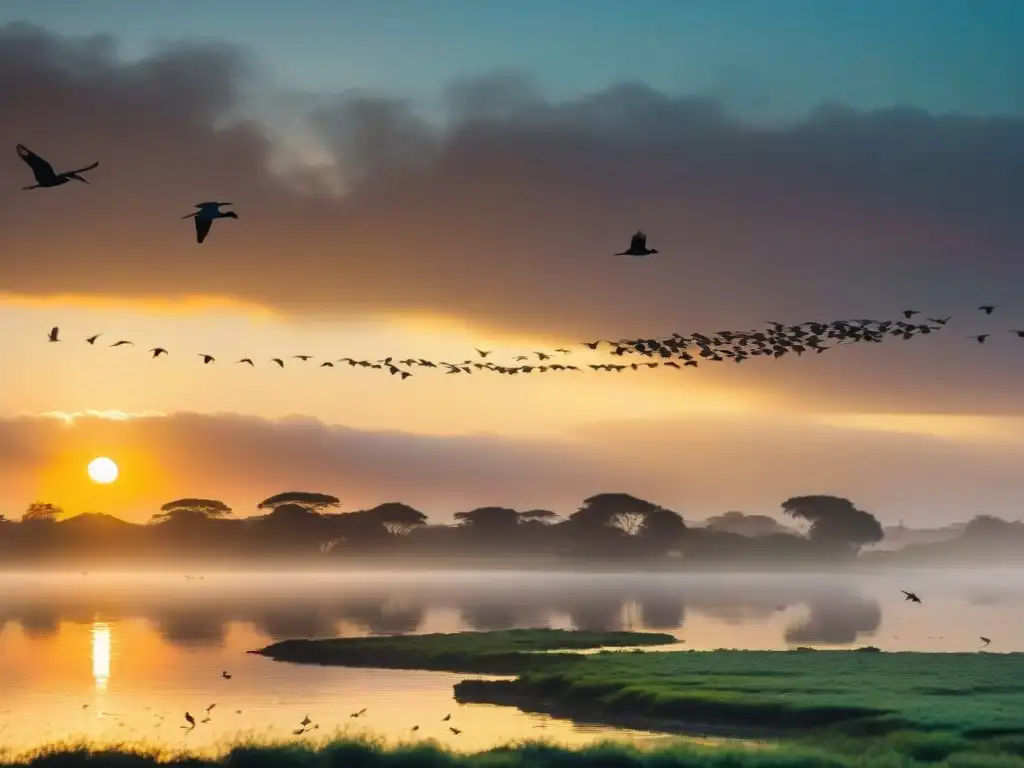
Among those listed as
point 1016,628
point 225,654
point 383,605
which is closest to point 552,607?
point 383,605

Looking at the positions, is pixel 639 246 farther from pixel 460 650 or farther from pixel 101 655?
pixel 101 655

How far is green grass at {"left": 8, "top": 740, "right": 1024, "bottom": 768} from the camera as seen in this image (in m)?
41.1

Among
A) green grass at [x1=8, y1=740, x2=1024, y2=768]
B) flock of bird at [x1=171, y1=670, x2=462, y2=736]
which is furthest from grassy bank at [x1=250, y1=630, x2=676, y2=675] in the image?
green grass at [x1=8, y1=740, x2=1024, y2=768]

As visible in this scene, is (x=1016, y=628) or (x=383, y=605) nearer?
(x=1016, y=628)

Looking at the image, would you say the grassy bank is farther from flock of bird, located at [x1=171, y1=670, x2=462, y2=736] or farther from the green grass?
the green grass

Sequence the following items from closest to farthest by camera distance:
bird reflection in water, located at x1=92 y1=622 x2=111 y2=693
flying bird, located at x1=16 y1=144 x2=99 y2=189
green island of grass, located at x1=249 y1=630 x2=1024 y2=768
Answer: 1. flying bird, located at x1=16 y1=144 x2=99 y2=189
2. green island of grass, located at x1=249 y1=630 x2=1024 y2=768
3. bird reflection in water, located at x1=92 y1=622 x2=111 y2=693

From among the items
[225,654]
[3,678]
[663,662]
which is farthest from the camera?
[225,654]

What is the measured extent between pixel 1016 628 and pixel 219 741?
3335 inches

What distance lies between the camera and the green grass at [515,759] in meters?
41.1

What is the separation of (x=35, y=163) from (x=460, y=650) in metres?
54.8

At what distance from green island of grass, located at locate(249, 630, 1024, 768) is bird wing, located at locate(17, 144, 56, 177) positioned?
22244 millimetres

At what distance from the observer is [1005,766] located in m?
40.6

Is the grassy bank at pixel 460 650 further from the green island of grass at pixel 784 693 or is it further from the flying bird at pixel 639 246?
the flying bird at pixel 639 246

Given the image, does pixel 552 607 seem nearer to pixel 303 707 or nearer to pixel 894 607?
pixel 894 607
